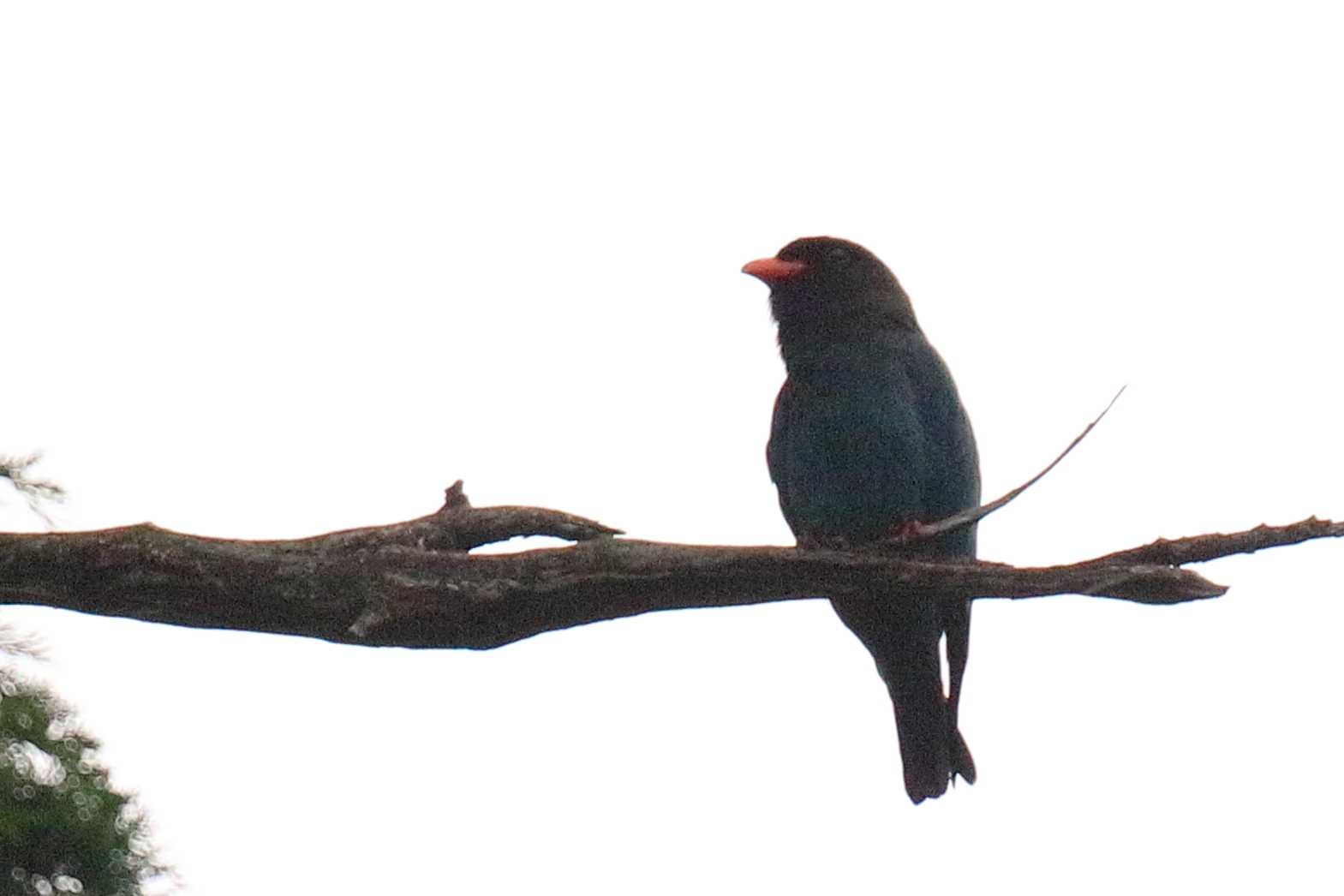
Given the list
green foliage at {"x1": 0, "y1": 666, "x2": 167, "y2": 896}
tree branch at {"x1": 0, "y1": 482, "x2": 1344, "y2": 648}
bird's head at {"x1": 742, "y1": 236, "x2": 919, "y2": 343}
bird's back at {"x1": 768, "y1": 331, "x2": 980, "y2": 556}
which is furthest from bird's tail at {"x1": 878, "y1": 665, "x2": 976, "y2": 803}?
green foliage at {"x1": 0, "y1": 666, "x2": 167, "y2": 896}

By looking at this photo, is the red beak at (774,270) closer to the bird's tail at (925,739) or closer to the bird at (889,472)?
the bird at (889,472)

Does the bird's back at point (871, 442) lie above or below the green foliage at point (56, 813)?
above

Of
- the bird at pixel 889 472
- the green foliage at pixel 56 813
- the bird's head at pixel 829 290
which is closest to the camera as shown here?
the green foliage at pixel 56 813

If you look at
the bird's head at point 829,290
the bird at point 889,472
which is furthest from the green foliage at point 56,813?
the bird's head at point 829,290

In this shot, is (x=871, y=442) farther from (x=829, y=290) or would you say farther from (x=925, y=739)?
(x=925, y=739)

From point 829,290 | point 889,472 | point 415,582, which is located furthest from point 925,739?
point 415,582

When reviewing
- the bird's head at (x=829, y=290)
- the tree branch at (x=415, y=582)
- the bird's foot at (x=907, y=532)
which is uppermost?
the bird's head at (x=829, y=290)
